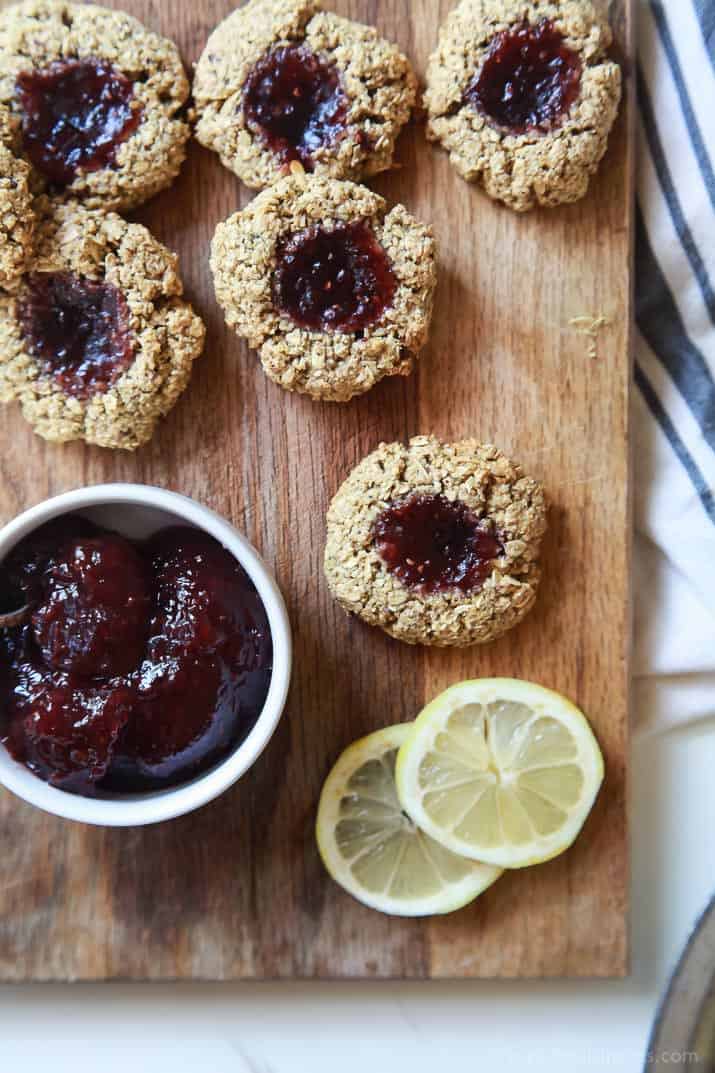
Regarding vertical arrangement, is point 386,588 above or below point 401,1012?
above

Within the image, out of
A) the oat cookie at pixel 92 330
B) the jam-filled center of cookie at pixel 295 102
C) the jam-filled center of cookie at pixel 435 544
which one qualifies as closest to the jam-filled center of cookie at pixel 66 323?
the oat cookie at pixel 92 330

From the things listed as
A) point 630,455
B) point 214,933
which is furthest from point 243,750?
point 630,455

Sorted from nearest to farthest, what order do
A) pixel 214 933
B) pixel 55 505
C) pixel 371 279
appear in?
pixel 55 505 < pixel 371 279 < pixel 214 933

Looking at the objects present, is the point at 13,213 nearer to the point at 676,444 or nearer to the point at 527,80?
the point at 527,80

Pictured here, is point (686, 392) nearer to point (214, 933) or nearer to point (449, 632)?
point (449, 632)

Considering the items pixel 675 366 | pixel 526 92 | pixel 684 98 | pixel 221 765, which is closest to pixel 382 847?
pixel 221 765

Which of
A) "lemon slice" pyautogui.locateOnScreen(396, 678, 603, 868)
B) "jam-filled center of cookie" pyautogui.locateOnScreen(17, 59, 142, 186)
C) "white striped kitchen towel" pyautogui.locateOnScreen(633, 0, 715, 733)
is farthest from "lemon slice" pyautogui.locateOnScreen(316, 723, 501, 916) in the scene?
"jam-filled center of cookie" pyautogui.locateOnScreen(17, 59, 142, 186)

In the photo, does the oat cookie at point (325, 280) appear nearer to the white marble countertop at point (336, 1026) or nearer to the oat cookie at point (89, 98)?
the oat cookie at point (89, 98)
